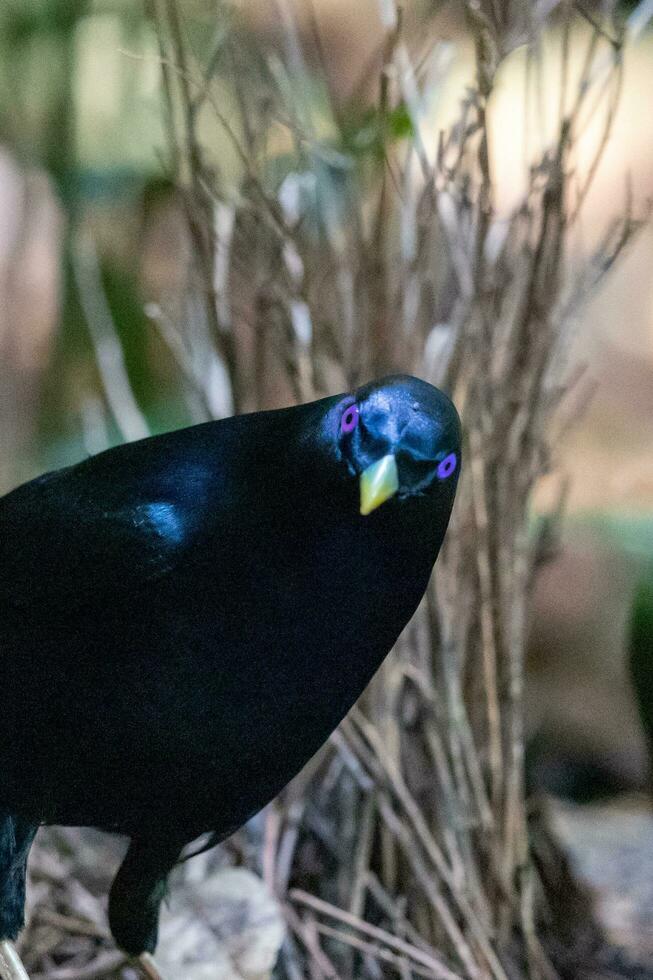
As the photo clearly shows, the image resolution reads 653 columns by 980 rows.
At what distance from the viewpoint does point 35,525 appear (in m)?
1.32

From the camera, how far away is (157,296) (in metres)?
2.82

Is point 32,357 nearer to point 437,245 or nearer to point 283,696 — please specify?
point 437,245

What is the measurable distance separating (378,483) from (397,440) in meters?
0.05

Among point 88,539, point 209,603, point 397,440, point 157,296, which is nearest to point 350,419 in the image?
point 397,440

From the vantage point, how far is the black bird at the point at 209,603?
3.57ft

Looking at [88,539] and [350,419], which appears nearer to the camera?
[350,419]

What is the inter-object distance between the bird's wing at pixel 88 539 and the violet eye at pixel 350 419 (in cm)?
23

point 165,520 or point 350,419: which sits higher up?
point 350,419

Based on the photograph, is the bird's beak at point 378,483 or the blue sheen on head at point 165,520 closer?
the bird's beak at point 378,483

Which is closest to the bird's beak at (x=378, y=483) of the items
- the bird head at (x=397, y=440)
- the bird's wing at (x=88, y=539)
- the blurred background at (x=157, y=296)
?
the bird head at (x=397, y=440)

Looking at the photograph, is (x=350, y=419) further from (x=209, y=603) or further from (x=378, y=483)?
(x=209, y=603)

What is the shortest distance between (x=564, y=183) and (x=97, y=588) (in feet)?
2.82

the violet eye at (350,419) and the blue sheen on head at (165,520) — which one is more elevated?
the violet eye at (350,419)

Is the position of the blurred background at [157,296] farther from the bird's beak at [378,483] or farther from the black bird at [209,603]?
the bird's beak at [378,483]
